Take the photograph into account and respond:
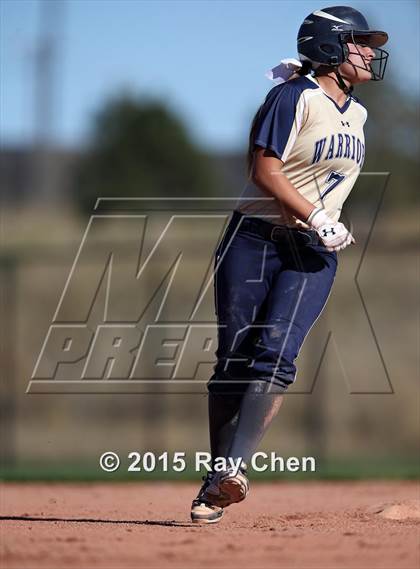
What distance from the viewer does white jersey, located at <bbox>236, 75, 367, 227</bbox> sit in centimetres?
541

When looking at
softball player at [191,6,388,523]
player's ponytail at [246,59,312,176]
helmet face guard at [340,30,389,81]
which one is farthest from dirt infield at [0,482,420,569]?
helmet face guard at [340,30,389,81]

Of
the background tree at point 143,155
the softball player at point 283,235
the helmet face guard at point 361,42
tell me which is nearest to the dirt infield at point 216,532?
the softball player at point 283,235

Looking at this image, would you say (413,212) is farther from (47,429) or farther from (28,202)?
(28,202)

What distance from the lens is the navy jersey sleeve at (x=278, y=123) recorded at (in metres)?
5.40

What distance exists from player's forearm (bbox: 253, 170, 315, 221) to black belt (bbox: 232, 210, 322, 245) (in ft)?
0.61

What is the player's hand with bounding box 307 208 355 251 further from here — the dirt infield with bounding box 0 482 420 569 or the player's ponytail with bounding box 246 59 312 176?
the dirt infield with bounding box 0 482 420 569

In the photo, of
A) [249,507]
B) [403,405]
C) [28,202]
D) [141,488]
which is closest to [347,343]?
[403,405]

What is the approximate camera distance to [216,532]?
525cm

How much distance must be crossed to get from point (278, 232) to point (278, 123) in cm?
56

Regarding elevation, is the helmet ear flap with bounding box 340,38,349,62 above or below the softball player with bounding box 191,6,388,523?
above

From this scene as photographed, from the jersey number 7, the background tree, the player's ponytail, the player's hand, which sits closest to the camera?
the player's hand

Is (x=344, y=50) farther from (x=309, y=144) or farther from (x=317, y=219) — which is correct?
(x=317, y=219)

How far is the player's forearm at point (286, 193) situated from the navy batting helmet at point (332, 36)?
2.20 feet

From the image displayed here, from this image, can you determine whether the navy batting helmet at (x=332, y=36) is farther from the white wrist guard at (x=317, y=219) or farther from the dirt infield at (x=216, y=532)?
the dirt infield at (x=216, y=532)
